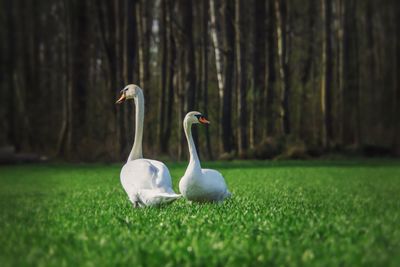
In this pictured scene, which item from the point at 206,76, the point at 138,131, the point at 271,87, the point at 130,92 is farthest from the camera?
the point at 271,87

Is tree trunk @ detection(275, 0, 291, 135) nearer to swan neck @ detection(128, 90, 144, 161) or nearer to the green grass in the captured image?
the green grass

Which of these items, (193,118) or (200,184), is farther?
(193,118)

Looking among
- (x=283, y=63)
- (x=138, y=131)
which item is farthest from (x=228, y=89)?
(x=138, y=131)

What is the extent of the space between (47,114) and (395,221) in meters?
37.7

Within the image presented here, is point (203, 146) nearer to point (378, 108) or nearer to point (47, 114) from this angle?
point (47, 114)

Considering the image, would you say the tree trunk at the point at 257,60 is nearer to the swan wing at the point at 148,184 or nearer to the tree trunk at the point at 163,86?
the tree trunk at the point at 163,86

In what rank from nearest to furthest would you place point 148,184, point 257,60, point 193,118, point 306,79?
point 148,184 → point 193,118 → point 257,60 → point 306,79

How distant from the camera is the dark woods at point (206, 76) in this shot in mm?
28953

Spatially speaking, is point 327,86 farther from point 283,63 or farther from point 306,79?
point 306,79

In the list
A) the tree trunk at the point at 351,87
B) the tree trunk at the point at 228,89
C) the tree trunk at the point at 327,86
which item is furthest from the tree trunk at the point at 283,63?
the tree trunk at the point at 351,87

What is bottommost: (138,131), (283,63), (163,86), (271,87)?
(138,131)

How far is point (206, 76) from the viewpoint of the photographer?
32938mm

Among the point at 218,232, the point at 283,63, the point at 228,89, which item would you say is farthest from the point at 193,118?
the point at 283,63

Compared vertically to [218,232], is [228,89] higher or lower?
higher
